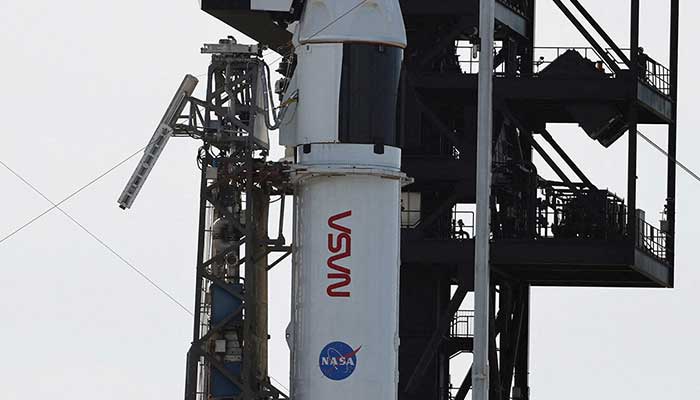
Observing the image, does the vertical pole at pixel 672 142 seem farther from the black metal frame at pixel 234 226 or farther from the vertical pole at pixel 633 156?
the black metal frame at pixel 234 226

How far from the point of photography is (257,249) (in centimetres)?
6688

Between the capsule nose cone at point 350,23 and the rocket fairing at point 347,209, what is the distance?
0.8 inches

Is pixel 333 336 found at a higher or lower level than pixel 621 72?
lower

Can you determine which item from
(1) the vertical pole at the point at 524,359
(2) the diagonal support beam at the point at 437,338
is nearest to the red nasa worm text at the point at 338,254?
(2) the diagonal support beam at the point at 437,338

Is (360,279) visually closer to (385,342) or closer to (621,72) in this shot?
(385,342)

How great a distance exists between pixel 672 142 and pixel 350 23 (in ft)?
47.7

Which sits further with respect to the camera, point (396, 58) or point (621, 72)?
point (621, 72)

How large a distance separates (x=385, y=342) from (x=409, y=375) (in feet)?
40.3

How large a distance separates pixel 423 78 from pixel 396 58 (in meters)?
9.72

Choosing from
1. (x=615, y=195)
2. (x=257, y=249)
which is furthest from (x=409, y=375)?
(x=257, y=249)

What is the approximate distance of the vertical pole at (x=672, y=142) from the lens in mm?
77188

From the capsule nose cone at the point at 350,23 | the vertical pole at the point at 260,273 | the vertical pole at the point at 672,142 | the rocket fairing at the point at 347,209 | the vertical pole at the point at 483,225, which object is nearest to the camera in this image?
the vertical pole at the point at 483,225

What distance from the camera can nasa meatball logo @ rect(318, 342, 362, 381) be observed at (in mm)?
64875

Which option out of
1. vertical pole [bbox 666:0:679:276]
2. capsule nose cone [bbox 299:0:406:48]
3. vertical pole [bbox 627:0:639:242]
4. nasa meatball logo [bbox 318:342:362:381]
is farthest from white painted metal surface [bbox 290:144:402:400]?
vertical pole [bbox 666:0:679:276]
